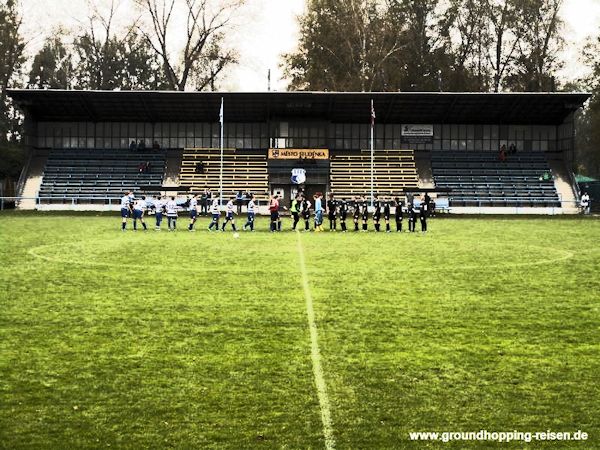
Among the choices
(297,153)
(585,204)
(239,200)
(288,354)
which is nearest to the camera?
(288,354)

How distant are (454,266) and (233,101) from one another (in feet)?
154

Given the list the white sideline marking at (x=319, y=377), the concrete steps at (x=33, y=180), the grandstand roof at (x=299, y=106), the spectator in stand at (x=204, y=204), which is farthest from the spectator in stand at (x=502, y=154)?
the white sideline marking at (x=319, y=377)

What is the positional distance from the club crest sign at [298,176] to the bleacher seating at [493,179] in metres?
11.6

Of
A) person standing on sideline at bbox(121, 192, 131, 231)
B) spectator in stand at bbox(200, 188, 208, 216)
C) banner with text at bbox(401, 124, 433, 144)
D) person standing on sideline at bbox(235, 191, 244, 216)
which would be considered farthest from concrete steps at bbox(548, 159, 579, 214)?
person standing on sideline at bbox(121, 192, 131, 231)

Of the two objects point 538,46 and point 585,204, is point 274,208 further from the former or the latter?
point 538,46

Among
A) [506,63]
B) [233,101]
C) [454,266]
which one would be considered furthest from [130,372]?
[506,63]

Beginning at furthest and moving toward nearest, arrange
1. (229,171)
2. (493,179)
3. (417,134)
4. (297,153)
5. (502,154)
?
(417,134), (502,154), (229,171), (297,153), (493,179)

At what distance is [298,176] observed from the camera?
64250mm

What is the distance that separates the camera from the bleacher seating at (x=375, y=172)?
64000 millimetres

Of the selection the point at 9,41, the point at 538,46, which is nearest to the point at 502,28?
the point at 538,46

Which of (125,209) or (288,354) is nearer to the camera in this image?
(288,354)

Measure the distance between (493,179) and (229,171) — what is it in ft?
75.9

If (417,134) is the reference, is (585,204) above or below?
below

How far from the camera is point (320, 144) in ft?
221
